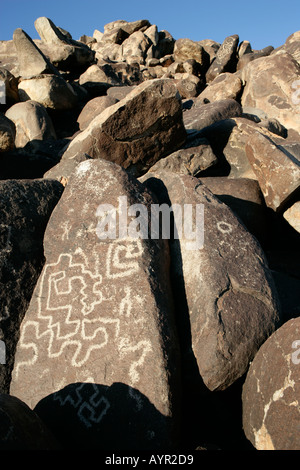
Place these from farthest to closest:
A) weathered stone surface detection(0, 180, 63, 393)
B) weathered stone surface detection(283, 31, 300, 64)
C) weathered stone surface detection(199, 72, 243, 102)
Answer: weathered stone surface detection(283, 31, 300, 64)
weathered stone surface detection(199, 72, 243, 102)
weathered stone surface detection(0, 180, 63, 393)

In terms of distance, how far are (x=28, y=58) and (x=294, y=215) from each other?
19.8ft

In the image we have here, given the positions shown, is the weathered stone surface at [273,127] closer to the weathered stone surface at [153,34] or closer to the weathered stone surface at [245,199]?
the weathered stone surface at [245,199]

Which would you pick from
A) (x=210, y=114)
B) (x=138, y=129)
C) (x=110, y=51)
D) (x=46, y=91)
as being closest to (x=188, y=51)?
(x=110, y=51)

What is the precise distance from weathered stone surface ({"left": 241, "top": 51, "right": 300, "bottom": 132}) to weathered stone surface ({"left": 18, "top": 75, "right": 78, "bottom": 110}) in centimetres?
324

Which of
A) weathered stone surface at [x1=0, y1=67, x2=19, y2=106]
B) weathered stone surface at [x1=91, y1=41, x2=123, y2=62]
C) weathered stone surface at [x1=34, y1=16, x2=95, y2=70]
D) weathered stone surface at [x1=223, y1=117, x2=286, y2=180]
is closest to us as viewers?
weathered stone surface at [x1=223, y1=117, x2=286, y2=180]

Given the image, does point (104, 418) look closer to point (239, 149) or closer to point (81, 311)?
point (81, 311)

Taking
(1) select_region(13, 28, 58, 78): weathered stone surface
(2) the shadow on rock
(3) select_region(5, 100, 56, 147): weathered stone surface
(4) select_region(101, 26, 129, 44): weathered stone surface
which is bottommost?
(2) the shadow on rock

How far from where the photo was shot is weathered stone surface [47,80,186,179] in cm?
366

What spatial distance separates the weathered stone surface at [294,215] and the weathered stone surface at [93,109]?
3718mm

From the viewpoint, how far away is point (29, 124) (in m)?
5.83

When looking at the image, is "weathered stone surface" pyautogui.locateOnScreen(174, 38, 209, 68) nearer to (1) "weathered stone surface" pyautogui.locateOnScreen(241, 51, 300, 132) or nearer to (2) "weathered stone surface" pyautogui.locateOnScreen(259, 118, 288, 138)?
(1) "weathered stone surface" pyautogui.locateOnScreen(241, 51, 300, 132)

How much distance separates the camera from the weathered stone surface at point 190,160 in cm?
371

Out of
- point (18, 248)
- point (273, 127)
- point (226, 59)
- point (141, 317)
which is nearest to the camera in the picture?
point (141, 317)

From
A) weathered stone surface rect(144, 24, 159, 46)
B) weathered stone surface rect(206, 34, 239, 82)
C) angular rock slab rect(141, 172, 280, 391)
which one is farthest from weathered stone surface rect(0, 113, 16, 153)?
weathered stone surface rect(144, 24, 159, 46)
